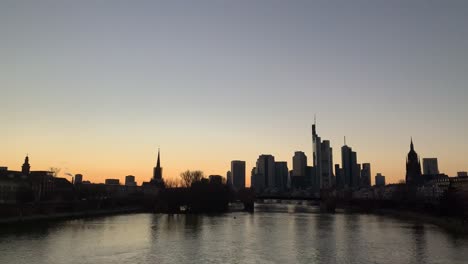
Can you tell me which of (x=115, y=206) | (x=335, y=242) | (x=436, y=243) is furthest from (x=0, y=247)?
(x=115, y=206)

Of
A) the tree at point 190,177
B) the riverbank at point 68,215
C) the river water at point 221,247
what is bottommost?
the river water at point 221,247

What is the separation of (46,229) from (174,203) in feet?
192

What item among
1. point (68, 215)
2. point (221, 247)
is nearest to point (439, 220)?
point (221, 247)

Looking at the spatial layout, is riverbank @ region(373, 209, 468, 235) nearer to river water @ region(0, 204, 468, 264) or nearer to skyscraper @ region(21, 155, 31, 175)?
river water @ region(0, 204, 468, 264)

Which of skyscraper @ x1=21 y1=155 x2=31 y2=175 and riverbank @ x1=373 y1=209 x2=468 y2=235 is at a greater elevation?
skyscraper @ x1=21 y1=155 x2=31 y2=175

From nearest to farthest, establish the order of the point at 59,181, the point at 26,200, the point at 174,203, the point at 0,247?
1. the point at 0,247
2. the point at 26,200
3. the point at 174,203
4. the point at 59,181

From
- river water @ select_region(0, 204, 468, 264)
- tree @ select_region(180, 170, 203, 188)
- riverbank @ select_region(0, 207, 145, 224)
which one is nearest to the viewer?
river water @ select_region(0, 204, 468, 264)

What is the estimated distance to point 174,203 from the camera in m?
126

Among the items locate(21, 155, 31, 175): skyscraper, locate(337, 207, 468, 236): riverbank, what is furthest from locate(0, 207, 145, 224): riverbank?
locate(337, 207, 468, 236): riverbank

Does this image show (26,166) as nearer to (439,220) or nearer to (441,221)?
(439,220)

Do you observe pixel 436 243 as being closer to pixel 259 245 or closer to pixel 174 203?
pixel 259 245

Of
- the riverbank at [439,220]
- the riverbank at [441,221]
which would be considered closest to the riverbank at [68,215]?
the riverbank at [439,220]

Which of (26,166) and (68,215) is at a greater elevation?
(26,166)

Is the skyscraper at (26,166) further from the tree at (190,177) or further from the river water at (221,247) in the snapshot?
the river water at (221,247)
